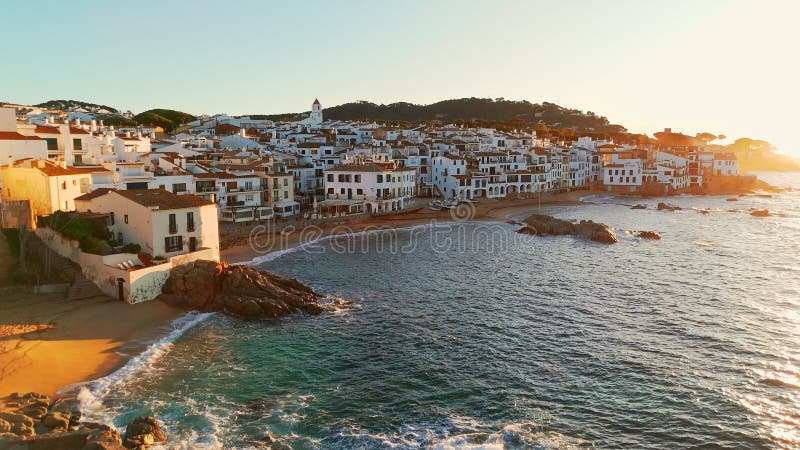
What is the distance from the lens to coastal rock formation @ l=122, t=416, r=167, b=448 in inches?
741

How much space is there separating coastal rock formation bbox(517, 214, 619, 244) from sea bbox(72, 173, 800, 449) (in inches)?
490

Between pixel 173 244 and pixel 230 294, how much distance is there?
612 cm

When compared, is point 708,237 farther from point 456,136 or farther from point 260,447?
point 456,136

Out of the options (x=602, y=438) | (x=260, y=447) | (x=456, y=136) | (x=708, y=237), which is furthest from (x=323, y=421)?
(x=456, y=136)

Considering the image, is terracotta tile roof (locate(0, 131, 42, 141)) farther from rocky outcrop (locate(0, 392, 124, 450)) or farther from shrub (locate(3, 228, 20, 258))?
rocky outcrop (locate(0, 392, 124, 450))

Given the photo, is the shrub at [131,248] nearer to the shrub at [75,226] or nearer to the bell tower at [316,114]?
the shrub at [75,226]

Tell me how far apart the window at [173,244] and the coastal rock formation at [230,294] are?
202 centimetres

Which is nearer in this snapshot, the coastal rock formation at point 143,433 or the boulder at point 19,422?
the boulder at point 19,422

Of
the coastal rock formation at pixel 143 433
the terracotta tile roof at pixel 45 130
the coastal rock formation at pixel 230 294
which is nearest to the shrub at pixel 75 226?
the coastal rock formation at pixel 230 294

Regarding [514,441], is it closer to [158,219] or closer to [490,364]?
[490,364]

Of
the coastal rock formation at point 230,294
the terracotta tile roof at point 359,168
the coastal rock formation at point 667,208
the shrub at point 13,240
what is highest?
the terracotta tile roof at point 359,168

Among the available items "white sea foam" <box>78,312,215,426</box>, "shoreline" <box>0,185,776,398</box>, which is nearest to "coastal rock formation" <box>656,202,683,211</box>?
"shoreline" <box>0,185,776,398</box>

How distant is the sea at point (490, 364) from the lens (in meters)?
20.5

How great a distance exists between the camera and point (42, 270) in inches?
1342
